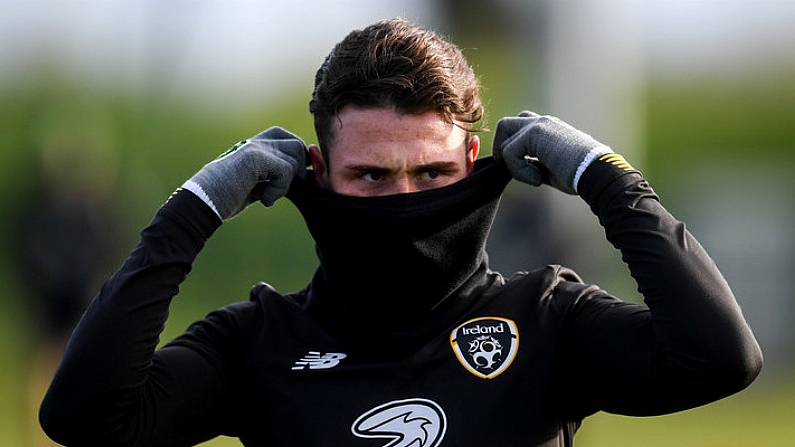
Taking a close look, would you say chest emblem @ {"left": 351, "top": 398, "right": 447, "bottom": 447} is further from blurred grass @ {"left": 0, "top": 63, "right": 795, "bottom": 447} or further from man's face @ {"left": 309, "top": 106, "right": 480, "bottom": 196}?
blurred grass @ {"left": 0, "top": 63, "right": 795, "bottom": 447}

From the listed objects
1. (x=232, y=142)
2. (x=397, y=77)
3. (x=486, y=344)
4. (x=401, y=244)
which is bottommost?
(x=232, y=142)

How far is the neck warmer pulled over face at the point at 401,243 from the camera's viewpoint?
118 inches

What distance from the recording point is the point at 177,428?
2.96 metres

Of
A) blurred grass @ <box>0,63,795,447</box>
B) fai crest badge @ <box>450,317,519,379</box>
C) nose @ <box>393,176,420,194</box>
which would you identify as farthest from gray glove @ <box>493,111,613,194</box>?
blurred grass @ <box>0,63,795,447</box>

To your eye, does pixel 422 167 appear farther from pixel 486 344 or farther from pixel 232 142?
pixel 232 142

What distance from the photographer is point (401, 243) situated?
119 inches

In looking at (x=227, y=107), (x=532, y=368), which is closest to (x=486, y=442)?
(x=532, y=368)

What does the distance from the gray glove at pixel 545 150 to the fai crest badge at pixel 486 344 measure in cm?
37

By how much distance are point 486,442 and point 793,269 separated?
516 inches

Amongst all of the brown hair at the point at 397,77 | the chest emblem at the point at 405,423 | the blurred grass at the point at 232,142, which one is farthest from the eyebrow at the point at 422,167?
the blurred grass at the point at 232,142

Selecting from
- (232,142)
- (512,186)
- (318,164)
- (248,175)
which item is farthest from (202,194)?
(232,142)

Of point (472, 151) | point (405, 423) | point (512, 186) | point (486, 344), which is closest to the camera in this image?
point (405, 423)

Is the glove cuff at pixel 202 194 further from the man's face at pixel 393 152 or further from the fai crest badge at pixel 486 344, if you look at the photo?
the fai crest badge at pixel 486 344

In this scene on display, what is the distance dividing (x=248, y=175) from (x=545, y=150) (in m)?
0.73
